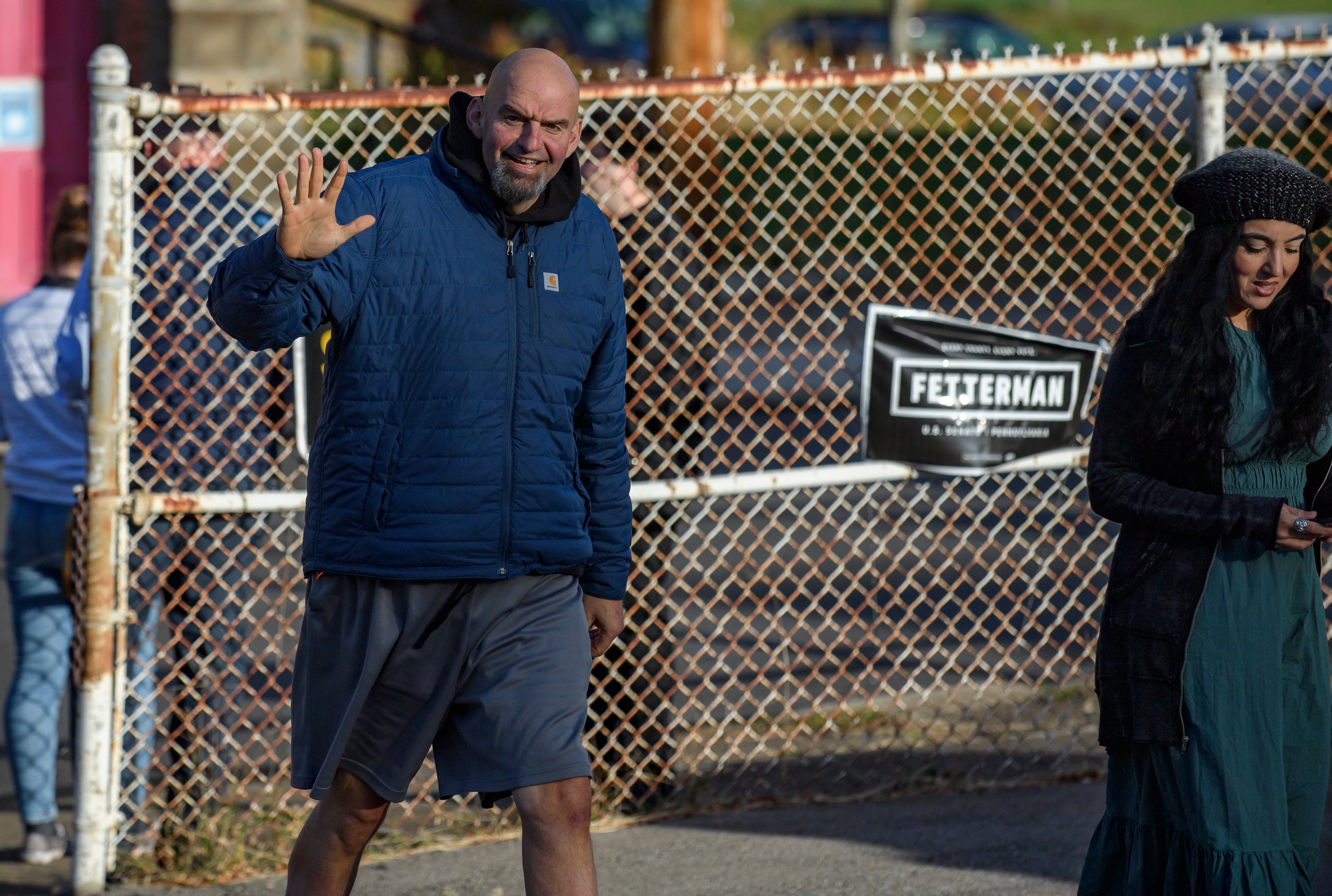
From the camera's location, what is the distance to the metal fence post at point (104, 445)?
3.87 metres

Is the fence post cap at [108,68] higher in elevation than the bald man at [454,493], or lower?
higher

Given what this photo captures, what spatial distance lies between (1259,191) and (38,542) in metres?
3.55

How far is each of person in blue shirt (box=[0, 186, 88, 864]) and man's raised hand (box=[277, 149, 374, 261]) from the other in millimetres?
1931

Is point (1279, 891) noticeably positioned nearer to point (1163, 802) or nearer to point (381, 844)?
point (1163, 802)

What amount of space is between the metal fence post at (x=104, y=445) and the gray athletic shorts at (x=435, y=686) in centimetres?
117

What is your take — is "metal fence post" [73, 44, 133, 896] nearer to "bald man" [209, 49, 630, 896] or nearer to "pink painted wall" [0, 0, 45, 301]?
"bald man" [209, 49, 630, 896]

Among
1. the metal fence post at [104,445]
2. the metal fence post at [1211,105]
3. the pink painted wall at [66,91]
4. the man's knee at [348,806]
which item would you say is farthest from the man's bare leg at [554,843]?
the pink painted wall at [66,91]

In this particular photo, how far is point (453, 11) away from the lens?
21.5 meters

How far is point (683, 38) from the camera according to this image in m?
8.28

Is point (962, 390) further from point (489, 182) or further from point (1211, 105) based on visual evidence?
point (489, 182)

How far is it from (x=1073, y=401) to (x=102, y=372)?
2877 mm

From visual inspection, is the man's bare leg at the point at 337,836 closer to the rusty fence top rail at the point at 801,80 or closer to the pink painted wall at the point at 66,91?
the rusty fence top rail at the point at 801,80

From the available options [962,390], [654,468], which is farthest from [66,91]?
[962,390]

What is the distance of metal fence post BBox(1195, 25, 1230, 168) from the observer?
449 cm
